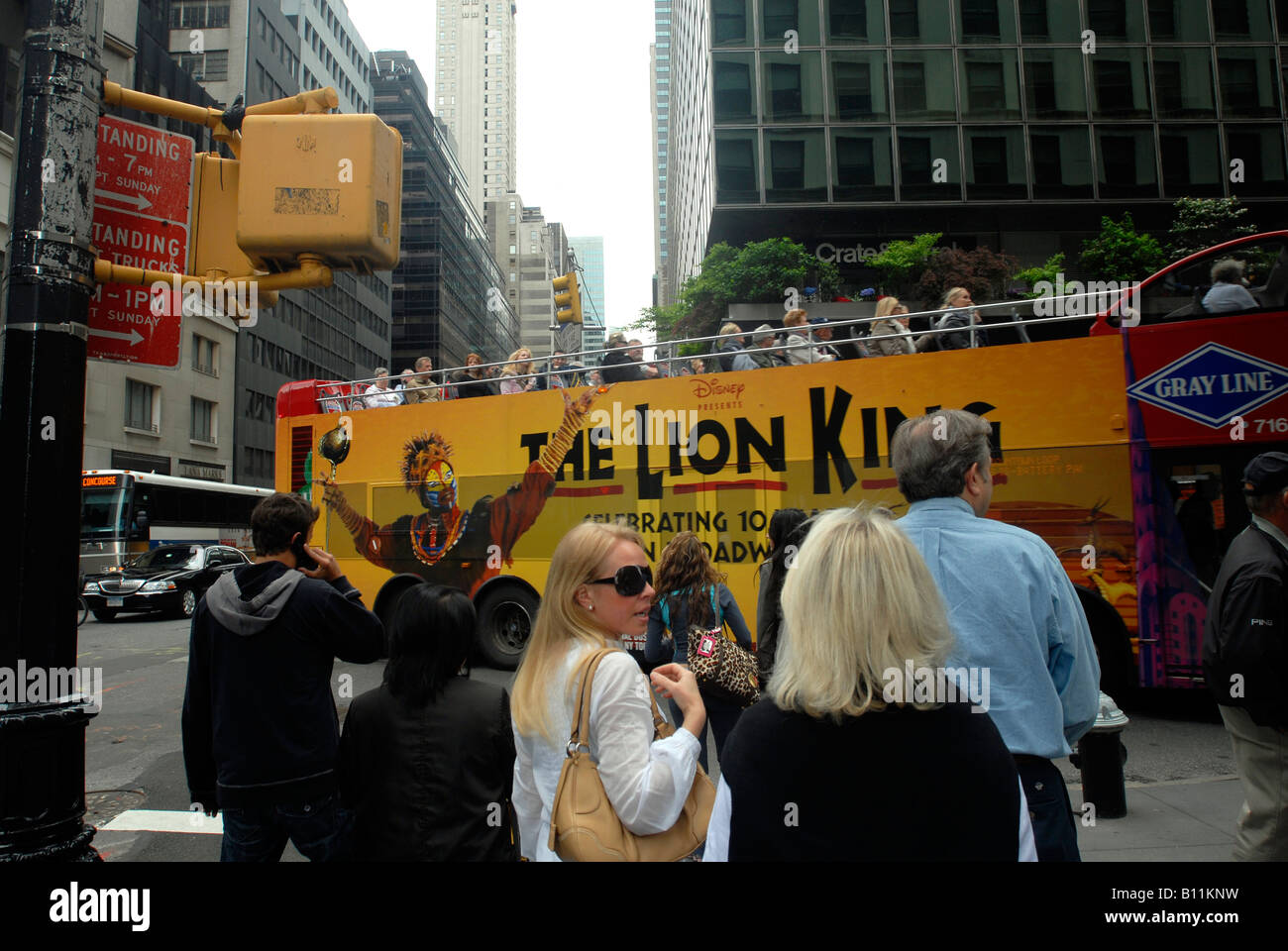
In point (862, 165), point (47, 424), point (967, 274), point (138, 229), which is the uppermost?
point (862, 165)

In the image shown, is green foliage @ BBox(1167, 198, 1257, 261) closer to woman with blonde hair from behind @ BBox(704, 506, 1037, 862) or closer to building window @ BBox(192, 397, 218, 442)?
woman with blonde hair from behind @ BBox(704, 506, 1037, 862)

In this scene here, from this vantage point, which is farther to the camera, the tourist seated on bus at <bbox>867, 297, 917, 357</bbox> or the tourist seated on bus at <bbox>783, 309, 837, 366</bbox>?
the tourist seated on bus at <bbox>783, 309, 837, 366</bbox>

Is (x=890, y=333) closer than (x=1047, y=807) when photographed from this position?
No

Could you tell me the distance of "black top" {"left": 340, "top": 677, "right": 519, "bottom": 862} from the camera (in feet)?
8.29

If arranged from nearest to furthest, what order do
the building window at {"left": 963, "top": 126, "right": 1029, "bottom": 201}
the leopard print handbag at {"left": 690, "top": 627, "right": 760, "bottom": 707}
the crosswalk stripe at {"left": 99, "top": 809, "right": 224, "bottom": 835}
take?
1. the leopard print handbag at {"left": 690, "top": 627, "right": 760, "bottom": 707}
2. the crosswalk stripe at {"left": 99, "top": 809, "right": 224, "bottom": 835}
3. the building window at {"left": 963, "top": 126, "right": 1029, "bottom": 201}

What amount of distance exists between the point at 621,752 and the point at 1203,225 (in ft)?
131

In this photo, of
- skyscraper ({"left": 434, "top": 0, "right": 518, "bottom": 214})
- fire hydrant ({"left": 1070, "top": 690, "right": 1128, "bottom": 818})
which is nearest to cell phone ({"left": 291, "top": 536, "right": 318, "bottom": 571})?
fire hydrant ({"left": 1070, "top": 690, "right": 1128, "bottom": 818})

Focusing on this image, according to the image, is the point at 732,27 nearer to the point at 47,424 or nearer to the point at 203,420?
the point at 203,420

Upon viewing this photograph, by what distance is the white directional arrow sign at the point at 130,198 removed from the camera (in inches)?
144

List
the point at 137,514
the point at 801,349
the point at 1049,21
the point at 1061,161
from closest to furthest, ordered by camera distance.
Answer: the point at 801,349
the point at 137,514
the point at 1061,161
the point at 1049,21

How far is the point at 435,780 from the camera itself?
99.4 inches

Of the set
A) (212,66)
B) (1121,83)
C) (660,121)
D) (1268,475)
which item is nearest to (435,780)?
(1268,475)

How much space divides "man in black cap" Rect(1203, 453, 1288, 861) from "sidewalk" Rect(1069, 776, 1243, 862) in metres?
1.36
